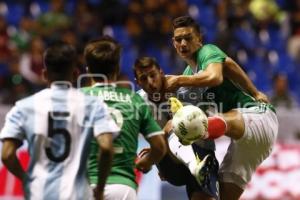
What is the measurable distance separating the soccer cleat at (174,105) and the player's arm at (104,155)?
1.52 m

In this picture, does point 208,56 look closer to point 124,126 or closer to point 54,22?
point 124,126

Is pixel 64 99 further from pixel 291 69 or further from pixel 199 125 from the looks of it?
pixel 291 69

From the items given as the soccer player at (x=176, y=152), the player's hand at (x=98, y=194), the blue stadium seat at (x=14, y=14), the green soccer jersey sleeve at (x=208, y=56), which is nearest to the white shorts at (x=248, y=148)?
the soccer player at (x=176, y=152)

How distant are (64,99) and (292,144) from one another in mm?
6972

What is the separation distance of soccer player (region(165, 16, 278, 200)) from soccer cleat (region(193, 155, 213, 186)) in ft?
0.95

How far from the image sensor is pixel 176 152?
6.87 m

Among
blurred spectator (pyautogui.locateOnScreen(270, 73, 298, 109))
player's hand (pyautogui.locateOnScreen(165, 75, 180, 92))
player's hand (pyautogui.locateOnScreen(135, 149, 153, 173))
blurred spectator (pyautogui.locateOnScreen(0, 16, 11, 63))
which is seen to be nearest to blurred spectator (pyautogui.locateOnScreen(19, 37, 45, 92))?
blurred spectator (pyautogui.locateOnScreen(0, 16, 11, 63))

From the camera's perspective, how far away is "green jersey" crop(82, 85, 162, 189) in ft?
17.5

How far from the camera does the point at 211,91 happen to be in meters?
6.79

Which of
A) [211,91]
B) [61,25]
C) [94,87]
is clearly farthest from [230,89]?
[61,25]

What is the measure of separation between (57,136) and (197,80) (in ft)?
5.68

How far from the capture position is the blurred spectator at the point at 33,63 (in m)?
13.3

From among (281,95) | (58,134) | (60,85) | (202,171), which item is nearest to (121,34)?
(281,95)

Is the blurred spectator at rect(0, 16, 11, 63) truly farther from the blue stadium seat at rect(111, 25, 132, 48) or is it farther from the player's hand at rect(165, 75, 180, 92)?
the player's hand at rect(165, 75, 180, 92)
